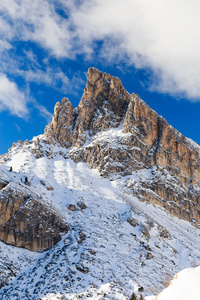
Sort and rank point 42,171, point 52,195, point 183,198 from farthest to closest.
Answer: point 183,198 → point 42,171 → point 52,195

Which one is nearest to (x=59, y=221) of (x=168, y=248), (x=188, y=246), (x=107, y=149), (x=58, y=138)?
(x=168, y=248)

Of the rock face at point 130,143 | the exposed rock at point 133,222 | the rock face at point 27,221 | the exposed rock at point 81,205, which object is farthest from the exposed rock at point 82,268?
the rock face at point 130,143

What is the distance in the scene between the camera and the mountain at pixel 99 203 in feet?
124

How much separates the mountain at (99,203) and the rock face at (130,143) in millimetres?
398

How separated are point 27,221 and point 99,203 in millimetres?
17731

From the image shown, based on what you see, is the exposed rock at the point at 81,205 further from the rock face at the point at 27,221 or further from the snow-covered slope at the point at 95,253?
the rock face at the point at 27,221

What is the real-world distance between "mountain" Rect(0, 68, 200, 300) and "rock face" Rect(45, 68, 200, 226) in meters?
0.40

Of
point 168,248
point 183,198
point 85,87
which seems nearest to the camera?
point 168,248

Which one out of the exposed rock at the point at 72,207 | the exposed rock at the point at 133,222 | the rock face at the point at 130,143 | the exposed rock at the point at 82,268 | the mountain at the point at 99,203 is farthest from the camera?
the rock face at the point at 130,143

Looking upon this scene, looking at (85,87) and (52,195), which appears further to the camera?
(85,87)

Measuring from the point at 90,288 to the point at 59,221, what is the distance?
1799cm

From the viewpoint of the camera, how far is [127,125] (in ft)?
312

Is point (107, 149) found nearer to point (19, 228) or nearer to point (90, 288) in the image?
point (19, 228)

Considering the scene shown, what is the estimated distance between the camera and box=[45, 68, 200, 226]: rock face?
8269 cm
